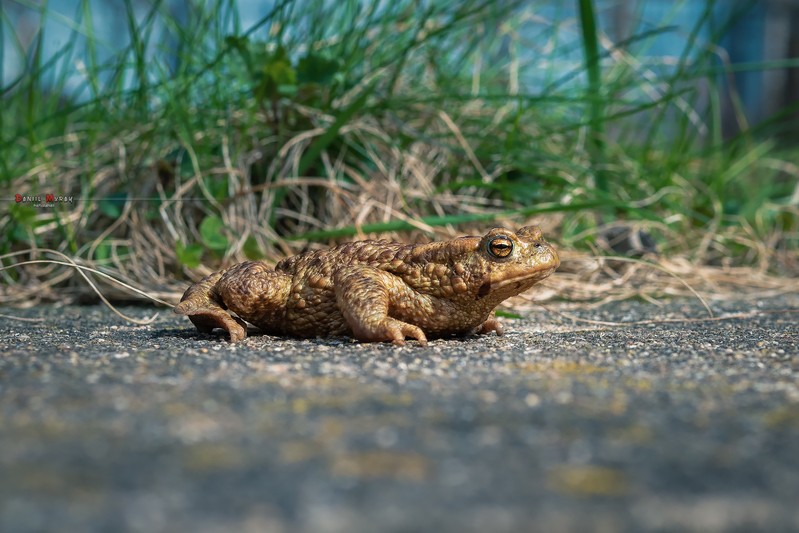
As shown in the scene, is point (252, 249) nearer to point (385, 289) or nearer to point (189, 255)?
point (189, 255)

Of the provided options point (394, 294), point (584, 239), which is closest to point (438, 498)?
point (394, 294)

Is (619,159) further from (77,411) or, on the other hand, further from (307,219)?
(77,411)

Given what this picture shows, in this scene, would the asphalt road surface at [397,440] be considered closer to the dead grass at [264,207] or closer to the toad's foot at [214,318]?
the toad's foot at [214,318]

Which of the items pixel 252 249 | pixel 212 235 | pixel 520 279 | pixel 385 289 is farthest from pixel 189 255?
pixel 520 279

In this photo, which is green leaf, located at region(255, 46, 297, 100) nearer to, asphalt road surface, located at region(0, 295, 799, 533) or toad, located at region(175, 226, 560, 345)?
toad, located at region(175, 226, 560, 345)

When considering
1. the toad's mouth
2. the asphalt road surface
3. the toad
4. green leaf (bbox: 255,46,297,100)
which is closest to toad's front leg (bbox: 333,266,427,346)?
the toad

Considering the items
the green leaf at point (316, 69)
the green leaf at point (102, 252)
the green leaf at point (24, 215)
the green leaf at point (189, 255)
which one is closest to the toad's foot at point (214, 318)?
the green leaf at point (189, 255)

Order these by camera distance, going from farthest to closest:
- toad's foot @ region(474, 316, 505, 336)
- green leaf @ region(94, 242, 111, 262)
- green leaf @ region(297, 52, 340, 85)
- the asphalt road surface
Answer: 1. green leaf @ region(297, 52, 340, 85)
2. green leaf @ region(94, 242, 111, 262)
3. toad's foot @ region(474, 316, 505, 336)
4. the asphalt road surface
